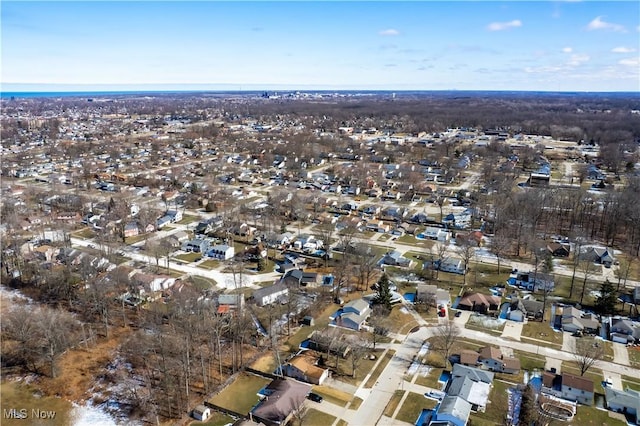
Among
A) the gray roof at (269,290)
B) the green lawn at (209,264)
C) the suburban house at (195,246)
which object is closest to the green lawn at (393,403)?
the gray roof at (269,290)

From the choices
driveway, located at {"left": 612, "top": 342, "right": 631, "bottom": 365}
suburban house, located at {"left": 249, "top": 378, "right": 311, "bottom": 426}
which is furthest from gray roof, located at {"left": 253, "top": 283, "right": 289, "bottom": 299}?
driveway, located at {"left": 612, "top": 342, "right": 631, "bottom": 365}

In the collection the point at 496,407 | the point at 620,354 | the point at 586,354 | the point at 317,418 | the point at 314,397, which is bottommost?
the point at 317,418

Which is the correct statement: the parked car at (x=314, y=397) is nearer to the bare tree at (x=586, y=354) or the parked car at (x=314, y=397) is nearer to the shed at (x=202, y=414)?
the shed at (x=202, y=414)

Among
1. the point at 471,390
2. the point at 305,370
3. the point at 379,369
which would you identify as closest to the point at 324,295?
the point at 379,369

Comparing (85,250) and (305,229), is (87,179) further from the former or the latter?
(305,229)

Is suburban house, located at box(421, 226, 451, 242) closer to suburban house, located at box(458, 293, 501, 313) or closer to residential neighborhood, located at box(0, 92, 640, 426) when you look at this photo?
residential neighborhood, located at box(0, 92, 640, 426)

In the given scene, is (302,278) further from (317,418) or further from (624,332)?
(624,332)
